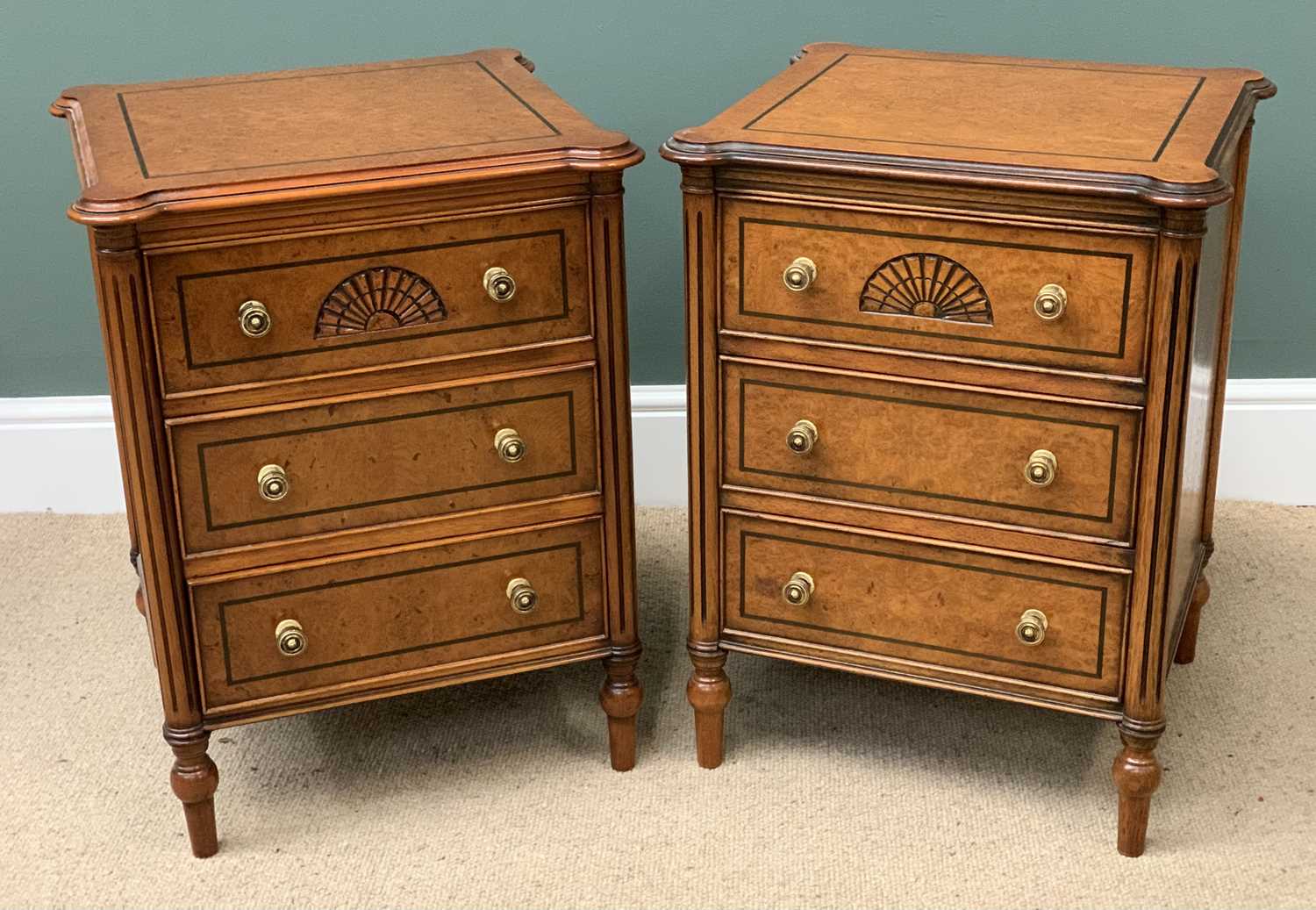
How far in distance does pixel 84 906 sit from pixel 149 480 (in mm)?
573

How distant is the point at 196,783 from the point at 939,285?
1.13 m

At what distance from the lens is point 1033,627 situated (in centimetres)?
208

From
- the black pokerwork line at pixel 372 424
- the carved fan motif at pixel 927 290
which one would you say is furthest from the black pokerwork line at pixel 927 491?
the black pokerwork line at pixel 372 424

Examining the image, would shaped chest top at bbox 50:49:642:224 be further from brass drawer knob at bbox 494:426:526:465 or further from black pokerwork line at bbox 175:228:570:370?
brass drawer knob at bbox 494:426:526:465

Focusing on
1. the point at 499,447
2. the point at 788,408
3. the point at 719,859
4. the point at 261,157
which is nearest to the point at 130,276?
the point at 261,157

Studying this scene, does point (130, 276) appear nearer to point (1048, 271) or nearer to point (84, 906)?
point (84, 906)

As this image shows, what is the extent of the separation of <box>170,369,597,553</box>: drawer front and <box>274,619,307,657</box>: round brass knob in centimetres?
12

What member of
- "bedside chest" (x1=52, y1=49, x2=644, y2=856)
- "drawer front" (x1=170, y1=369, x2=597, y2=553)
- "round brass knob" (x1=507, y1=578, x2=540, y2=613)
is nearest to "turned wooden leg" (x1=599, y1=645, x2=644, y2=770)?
"bedside chest" (x1=52, y1=49, x2=644, y2=856)

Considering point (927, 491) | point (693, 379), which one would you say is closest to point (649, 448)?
point (693, 379)

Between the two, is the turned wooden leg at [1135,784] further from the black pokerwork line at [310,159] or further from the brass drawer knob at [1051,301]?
the black pokerwork line at [310,159]

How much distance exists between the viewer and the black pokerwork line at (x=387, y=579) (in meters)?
Answer: 2.09

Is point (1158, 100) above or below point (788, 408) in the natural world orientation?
above

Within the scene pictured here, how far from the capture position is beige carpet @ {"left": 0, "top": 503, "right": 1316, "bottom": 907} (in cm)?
213

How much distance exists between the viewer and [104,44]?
9.21 feet
